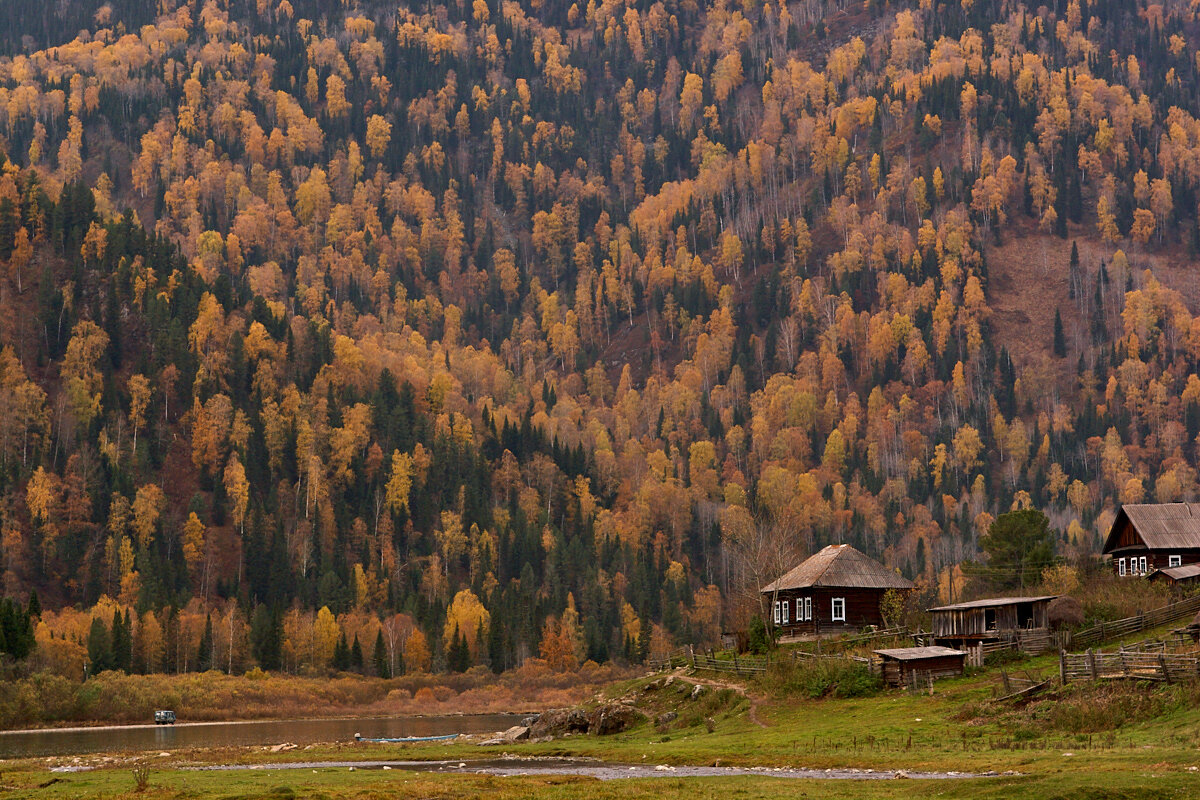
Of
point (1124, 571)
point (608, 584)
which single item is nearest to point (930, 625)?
point (1124, 571)

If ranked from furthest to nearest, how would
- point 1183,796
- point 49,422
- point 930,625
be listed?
point 49,422 < point 930,625 < point 1183,796

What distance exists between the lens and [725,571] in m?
199

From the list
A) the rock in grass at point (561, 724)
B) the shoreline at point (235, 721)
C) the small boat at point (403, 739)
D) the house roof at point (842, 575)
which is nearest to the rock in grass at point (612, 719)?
the rock in grass at point (561, 724)

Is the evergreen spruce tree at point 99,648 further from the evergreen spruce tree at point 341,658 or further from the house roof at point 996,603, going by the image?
the house roof at point 996,603

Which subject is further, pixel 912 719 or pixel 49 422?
pixel 49 422


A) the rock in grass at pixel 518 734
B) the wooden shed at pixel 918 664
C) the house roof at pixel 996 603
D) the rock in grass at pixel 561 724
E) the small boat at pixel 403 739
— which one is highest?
the house roof at pixel 996 603

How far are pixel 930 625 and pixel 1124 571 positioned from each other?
1647 cm

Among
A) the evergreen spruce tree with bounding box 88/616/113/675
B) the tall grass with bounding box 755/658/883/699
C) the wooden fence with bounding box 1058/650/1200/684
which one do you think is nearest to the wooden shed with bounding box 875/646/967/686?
the tall grass with bounding box 755/658/883/699

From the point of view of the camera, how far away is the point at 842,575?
9138 centimetres

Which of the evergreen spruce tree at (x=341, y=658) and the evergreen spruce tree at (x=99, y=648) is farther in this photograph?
the evergreen spruce tree at (x=341, y=658)

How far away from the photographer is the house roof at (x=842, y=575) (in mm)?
90750

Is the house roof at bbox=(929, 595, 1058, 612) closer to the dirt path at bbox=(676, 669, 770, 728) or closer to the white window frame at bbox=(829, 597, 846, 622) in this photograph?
the dirt path at bbox=(676, 669, 770, 728)

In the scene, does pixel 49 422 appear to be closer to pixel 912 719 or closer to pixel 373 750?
pixel 373 750

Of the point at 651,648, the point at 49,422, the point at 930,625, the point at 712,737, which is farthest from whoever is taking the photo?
the point at 49,422
